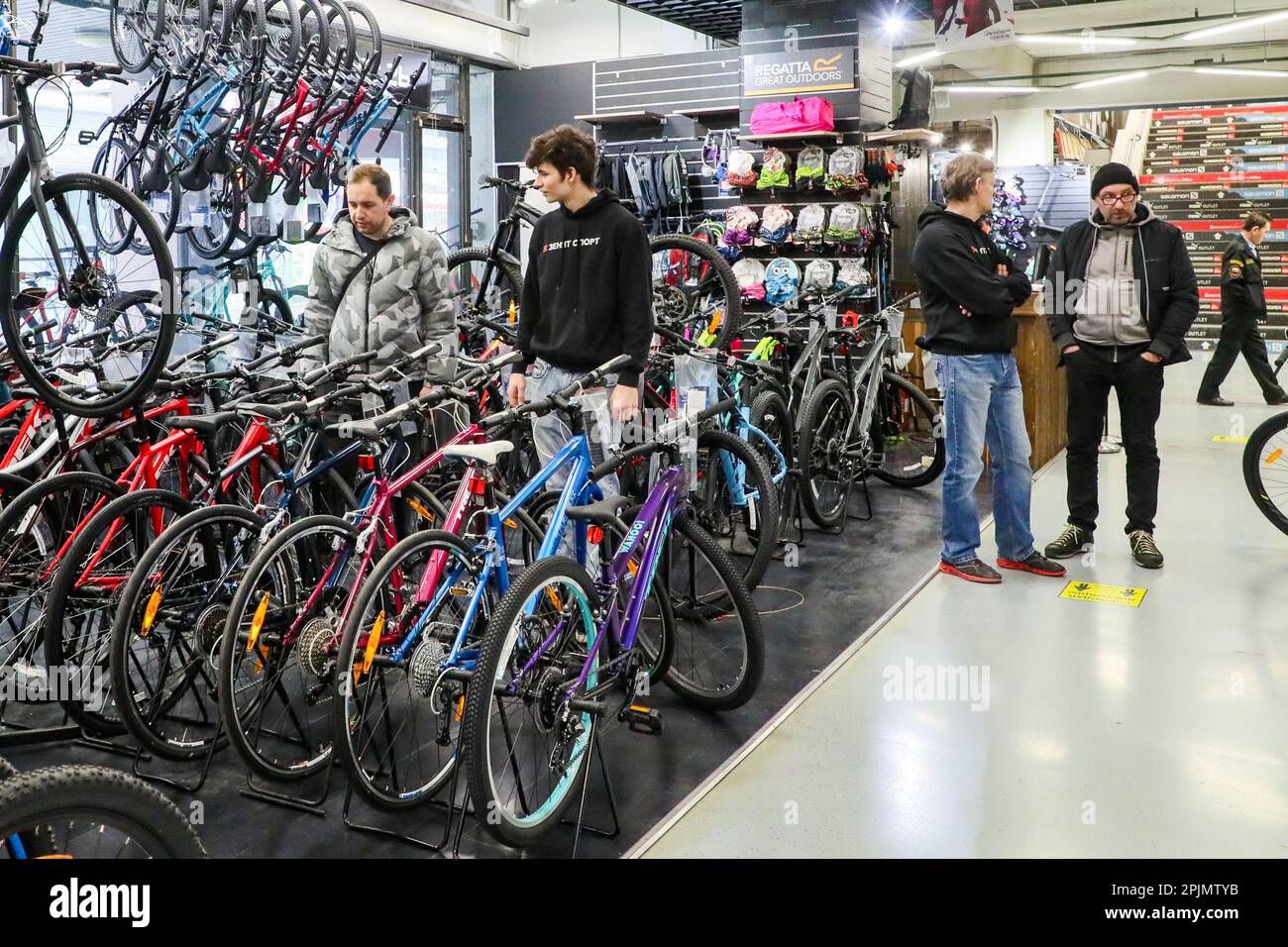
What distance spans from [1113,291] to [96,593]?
410cm

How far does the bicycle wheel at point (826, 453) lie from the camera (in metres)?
5.38

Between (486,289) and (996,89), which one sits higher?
(996,89)

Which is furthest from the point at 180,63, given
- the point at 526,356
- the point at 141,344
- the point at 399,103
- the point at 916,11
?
the point at 916,11

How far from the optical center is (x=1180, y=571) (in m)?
4.84

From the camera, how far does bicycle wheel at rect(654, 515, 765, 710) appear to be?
10.6 feet

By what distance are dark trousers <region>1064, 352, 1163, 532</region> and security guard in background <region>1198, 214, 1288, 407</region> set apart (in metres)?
5.59

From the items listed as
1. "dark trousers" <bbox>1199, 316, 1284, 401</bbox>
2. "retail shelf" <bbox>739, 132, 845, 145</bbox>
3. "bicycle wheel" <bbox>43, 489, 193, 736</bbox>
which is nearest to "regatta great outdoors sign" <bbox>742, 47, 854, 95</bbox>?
"retail shelf" <bbox>739, 132, 845, 145</bbox>

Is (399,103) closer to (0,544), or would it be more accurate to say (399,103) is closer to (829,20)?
(829,20)

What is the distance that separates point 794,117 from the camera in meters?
8.19

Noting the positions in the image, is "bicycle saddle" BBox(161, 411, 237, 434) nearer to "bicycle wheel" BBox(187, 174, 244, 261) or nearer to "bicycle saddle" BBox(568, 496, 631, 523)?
"bicycle saddle" BBox(568, 496, 631, 523)

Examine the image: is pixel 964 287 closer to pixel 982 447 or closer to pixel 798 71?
pixel 982 447

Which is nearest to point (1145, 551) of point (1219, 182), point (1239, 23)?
point (1239, 23)
